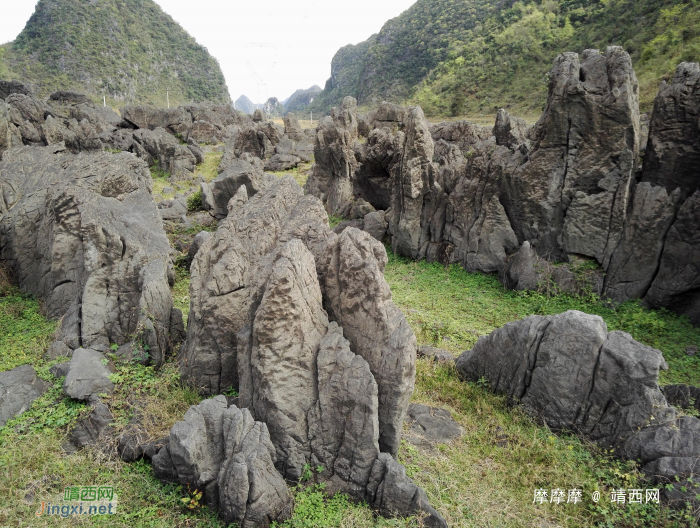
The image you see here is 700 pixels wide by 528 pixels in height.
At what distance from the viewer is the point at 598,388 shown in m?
6.33

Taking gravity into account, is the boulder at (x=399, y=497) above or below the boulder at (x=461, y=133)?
below

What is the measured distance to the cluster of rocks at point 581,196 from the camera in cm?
1088

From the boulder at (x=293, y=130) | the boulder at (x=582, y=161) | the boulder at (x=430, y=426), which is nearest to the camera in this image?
the boulder at (x=430, y=426)

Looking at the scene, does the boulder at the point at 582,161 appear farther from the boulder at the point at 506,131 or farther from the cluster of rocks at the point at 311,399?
the cluster of rocks at the point at 311,399

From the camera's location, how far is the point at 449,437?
6371 mm

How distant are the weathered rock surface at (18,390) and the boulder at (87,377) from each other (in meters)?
0.58

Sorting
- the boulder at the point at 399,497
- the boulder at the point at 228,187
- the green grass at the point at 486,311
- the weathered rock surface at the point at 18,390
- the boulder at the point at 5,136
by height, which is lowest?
the green grass at the point at 486,311

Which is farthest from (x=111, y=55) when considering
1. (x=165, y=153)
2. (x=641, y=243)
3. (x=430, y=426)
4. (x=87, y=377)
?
(x=430, y=426)

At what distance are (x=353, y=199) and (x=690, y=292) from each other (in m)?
14.8

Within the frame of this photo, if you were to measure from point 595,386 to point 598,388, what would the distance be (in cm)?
5

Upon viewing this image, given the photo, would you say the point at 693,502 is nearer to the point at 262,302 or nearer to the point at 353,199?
the point at 262,302

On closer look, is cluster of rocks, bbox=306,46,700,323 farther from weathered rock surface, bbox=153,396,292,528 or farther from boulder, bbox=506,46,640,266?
weathered rock surface, bbox=153,396,292,528

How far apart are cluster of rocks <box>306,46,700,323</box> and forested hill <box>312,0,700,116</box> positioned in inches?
669

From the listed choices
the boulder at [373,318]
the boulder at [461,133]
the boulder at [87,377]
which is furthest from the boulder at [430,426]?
the boulder at [461,133]
